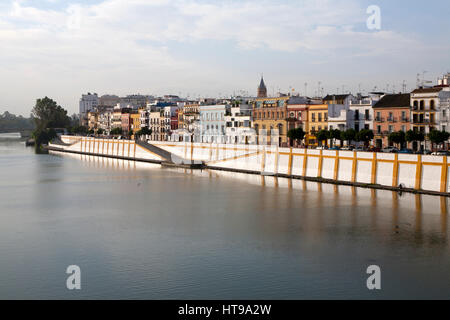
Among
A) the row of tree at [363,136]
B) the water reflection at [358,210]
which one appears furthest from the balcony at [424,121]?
the water reflection at [358,210]

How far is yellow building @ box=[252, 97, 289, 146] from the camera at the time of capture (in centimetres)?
8256

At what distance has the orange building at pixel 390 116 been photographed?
65.8 meters

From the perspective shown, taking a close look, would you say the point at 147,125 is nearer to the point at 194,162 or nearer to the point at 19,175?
the point at 194,162

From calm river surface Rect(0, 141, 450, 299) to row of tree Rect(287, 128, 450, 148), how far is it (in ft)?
54.0

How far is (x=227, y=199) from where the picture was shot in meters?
42.8

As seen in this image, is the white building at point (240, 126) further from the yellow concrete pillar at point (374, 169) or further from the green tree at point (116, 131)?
the green tree at point (116, 131)

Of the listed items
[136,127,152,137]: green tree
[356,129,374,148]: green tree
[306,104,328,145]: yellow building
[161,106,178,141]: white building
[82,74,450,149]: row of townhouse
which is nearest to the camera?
[82,74,450,149]: row of townhouse

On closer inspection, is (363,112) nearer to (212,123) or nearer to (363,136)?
(363,136)

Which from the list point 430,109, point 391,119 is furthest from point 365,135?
point 430,109

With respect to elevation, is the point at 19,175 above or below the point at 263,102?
below

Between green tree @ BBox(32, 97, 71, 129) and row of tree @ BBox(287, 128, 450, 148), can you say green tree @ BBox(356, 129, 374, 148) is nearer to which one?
row of tree @ BBox(287, 128, 450, 148)

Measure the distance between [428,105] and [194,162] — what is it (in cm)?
2891

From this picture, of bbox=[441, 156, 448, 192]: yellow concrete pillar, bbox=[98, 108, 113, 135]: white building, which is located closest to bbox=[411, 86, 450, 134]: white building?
bbox=[441, 156, 448, 192]: yellow concrete pillar

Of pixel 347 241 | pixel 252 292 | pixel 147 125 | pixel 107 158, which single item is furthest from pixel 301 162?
pixel 147 125
